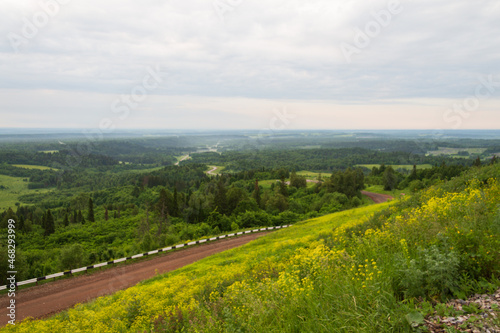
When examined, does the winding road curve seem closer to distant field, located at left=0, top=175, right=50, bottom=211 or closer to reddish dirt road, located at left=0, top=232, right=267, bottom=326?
reddish dirt road, located at left=0, top=232, right=267, bottom=326

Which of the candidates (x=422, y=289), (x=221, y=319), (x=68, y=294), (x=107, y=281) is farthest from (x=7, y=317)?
(x=422, y=289)

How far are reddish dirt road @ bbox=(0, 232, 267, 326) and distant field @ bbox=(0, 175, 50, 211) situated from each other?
141m

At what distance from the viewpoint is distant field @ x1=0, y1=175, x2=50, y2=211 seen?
449 ft

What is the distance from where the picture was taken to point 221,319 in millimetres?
7633

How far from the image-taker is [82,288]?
19109 mm

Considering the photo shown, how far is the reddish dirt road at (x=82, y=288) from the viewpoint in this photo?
649 inches

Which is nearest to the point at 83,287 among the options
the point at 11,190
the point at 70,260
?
the point at 70,260

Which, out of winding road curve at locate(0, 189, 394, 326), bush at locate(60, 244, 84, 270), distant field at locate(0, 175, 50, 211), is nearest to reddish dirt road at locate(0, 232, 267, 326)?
winding road curve at locate(0, 189, 394, 326)

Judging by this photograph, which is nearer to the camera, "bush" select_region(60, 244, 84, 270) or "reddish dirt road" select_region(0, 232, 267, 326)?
"reddish dirt road" select_region(0, 232, 267, 326)

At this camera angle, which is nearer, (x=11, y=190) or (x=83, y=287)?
(x=83, y=287)

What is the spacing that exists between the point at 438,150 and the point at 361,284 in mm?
221717

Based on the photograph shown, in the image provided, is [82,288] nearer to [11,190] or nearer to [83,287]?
[83,287]

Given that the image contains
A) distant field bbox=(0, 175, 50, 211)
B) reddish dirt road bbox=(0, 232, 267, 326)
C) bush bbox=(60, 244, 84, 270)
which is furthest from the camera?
distant field bbox=(0, 175, 50, 211)

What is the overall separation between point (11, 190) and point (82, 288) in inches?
7555
